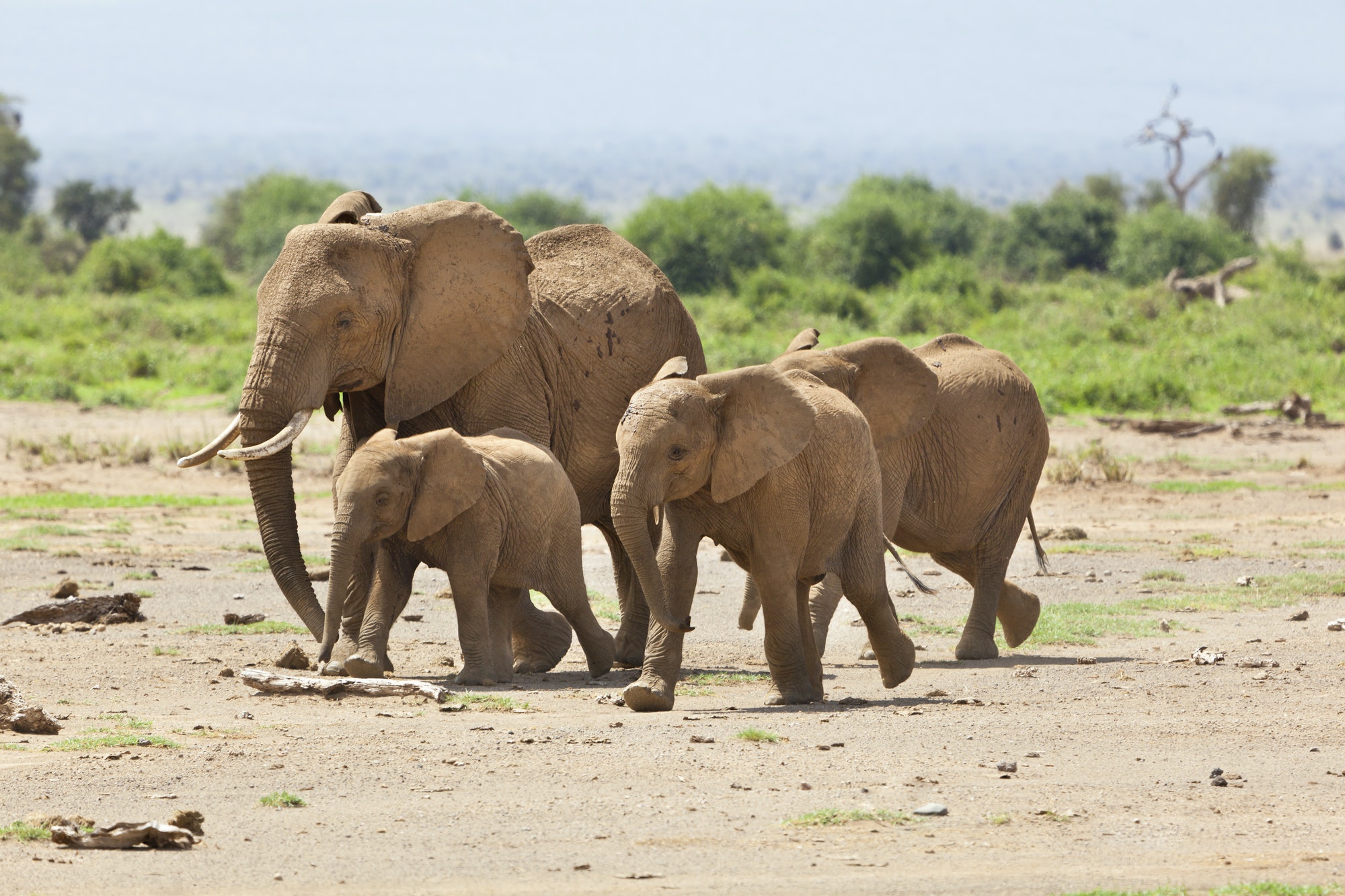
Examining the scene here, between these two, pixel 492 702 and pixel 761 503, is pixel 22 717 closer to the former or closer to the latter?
pixel 492 702

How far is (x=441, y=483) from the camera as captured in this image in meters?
8.77

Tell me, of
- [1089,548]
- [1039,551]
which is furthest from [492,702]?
[1089,548]

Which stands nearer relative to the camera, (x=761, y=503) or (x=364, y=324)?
(x=761, y=503)

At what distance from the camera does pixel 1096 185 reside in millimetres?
85438

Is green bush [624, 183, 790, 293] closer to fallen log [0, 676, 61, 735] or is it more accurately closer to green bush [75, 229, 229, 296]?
green bush [75, 229, 229, 296]

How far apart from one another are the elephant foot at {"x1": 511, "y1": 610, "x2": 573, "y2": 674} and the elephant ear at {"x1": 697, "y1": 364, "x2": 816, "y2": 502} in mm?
2445

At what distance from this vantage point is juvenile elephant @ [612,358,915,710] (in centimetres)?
767

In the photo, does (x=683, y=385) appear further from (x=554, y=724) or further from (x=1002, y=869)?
(x=1002, y=869)

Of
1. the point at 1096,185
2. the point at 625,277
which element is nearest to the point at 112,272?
the point at 625,277

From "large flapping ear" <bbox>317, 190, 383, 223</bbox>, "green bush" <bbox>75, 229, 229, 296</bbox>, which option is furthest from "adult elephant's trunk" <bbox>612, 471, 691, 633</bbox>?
"green bush" <bbox>75, 229, 229, 296</bbox>

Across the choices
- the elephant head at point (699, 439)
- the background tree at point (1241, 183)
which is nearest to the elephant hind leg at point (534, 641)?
the elephant head at point (699, 439)

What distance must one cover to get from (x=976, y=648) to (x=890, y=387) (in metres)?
1.87

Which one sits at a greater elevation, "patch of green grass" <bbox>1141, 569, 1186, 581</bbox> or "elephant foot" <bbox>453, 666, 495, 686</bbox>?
"elephant foot" <bbox>453, 666, 495, 686</bbox>

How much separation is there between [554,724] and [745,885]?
2569 millimetres
